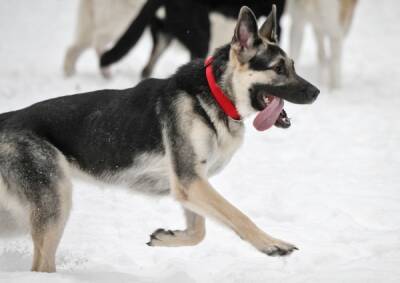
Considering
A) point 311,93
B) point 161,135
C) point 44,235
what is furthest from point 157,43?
point 44,235

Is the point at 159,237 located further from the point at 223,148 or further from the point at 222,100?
the point at 222,100

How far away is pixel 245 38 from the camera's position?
4023mm

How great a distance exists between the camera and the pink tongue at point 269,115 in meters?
4.06

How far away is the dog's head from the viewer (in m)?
4.02

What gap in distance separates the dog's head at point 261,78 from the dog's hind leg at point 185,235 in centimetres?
80

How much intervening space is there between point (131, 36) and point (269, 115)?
12.1 ft

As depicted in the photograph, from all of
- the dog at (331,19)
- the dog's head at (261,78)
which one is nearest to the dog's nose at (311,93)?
the dog's head at (261,78)

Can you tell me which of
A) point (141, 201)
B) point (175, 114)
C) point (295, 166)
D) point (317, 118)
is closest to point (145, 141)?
point (175, 114)

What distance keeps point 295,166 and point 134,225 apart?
205 cm

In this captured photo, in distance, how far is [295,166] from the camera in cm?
653

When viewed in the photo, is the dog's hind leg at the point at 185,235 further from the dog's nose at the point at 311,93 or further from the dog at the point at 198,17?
the dog at the point at 198,17

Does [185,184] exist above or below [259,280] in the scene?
above

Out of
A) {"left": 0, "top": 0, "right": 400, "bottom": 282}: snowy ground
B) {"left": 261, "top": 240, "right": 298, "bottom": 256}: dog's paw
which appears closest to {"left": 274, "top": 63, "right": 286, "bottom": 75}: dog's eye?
{"left": 261, "top": 240, "right": 298, "bottom": 256}: dog's paw

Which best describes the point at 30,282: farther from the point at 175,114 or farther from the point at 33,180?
the point at 175,114
